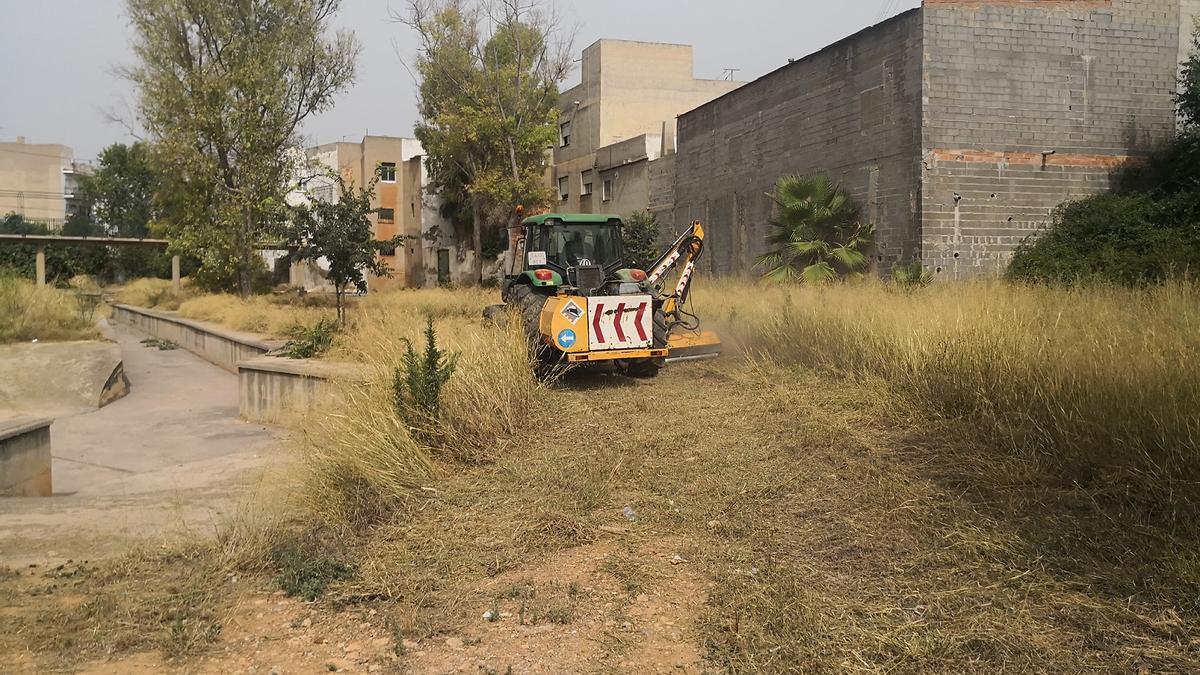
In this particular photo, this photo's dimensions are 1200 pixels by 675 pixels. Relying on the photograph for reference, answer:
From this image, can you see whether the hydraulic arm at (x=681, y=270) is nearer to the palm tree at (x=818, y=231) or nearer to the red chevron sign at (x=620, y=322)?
the red chevron sign at (x=620, y=322)

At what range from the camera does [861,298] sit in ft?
38.6

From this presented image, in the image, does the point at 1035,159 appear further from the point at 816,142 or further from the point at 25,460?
the point at 25,460

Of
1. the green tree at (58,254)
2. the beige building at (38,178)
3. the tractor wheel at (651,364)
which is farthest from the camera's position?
the beige building at (38,178)

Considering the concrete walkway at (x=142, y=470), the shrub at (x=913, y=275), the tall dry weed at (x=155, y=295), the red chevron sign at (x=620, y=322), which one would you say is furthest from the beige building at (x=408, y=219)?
the red chevron sign at (x=620, y=322)

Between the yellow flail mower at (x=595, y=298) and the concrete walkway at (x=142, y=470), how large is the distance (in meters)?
3.52

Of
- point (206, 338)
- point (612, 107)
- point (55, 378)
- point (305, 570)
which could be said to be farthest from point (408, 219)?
point (305, 570)

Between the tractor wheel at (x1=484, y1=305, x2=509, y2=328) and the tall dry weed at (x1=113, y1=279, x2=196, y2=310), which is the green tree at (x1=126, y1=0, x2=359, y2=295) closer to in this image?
the tall dry weed at (x1=113, y1=279, x2=196, y2=310)

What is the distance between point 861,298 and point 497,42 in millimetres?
22776

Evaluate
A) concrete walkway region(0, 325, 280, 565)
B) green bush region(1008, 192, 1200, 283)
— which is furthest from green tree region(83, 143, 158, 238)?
green bush region(1008, 192, 1200, 283)

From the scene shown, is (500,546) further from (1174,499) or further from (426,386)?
(1174,499)

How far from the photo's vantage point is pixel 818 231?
1916 centimetres

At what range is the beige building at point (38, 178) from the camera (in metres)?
76.8

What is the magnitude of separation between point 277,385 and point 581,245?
206 inches

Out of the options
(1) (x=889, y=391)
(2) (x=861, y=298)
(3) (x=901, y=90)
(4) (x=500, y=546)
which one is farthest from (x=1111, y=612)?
(3) (x=901, y=90)
